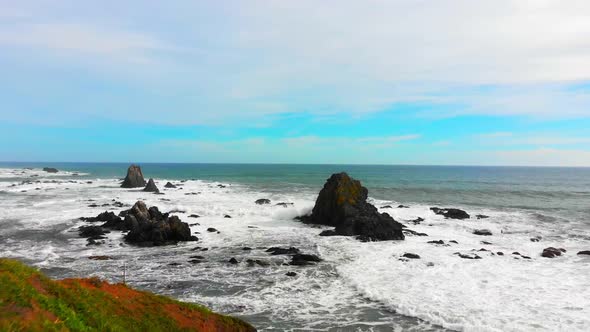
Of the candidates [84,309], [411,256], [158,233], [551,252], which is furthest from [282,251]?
[551,252]

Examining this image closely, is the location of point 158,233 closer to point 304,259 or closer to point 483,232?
point 304,259

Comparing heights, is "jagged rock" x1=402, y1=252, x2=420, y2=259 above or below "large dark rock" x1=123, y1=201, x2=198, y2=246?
below

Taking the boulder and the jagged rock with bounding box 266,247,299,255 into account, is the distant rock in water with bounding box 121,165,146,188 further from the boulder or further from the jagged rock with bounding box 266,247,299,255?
the jagged rock with bounding box 266,247,299,255

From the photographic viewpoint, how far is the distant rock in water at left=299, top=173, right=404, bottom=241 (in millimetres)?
32188

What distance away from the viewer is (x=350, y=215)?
35938 millimetres

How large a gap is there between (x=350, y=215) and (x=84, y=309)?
96.4 ft

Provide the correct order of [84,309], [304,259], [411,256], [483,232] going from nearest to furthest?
[84,309] → [304,259] → [411,256] → [483,232]

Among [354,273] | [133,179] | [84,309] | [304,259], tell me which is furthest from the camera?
[133,179]

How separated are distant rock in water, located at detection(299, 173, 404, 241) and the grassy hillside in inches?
860

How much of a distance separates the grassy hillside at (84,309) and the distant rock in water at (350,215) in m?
21.9

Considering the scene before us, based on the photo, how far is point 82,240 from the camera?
1157 inches

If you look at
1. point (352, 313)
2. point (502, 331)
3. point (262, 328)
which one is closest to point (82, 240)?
point (262, 328)

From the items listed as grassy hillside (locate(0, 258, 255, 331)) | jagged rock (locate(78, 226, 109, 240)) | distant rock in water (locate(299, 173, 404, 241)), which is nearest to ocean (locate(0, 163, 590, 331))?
jagged rock (locate(78, 226, 109, 240))

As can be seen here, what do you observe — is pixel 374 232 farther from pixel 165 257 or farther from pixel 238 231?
pixel 165 257
